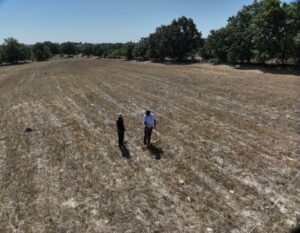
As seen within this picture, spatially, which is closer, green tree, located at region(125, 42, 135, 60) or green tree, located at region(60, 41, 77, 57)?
green tree, located at region(125, 42, 135, 60)

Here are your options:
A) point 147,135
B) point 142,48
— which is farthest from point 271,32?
point 142,48

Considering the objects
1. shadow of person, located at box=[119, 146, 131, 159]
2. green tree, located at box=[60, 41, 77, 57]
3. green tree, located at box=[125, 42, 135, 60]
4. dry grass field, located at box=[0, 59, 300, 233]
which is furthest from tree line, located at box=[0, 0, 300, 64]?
green tree, located at box=[60, 41, 77, 57]

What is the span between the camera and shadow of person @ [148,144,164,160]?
12.1m

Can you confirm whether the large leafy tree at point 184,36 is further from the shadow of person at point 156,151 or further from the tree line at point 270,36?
the shadow of person at point 156,151

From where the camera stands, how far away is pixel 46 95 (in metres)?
27.2

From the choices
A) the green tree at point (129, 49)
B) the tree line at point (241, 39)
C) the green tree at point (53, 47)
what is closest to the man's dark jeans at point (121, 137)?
the tree line at point (241, 39)

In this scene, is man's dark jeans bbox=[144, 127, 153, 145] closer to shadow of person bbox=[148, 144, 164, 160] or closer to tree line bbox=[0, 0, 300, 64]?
shadow of person bbox=[148, 144, 164, 160]

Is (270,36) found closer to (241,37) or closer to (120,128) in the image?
(241,37)

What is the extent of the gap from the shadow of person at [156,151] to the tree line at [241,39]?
104 ft

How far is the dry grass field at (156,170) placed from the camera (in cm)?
800

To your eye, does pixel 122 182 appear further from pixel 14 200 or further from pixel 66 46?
pixel 66 46

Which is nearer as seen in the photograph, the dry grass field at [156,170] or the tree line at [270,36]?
the dry grass field at [156,170]

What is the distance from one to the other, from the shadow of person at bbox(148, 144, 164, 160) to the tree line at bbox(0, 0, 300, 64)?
31.8 metres

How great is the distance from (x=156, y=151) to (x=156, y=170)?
72.8 inches
